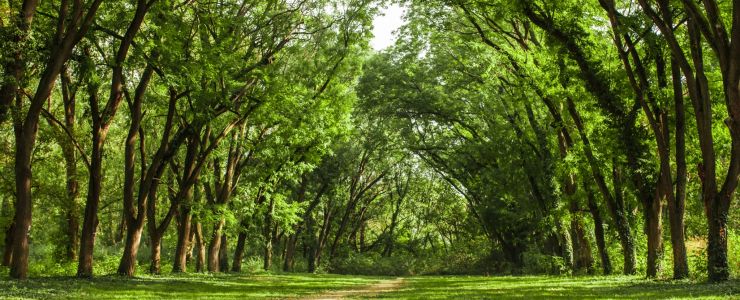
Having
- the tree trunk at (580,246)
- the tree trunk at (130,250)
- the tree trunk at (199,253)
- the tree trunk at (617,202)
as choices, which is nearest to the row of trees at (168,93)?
the tree trunk at (130,250)

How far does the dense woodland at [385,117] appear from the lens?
1797 cm

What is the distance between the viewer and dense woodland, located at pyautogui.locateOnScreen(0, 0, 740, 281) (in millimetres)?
17969

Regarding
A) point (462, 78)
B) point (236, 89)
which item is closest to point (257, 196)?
point (236, 89)

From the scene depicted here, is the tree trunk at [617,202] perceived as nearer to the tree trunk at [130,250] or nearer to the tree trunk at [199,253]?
the tree trunk at [130,250]

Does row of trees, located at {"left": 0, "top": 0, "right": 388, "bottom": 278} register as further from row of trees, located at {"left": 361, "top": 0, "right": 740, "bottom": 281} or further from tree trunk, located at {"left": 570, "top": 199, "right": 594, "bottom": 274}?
tree trunk, located at {"left": 570, "top": 199, "right": 594, "bottom": 274}

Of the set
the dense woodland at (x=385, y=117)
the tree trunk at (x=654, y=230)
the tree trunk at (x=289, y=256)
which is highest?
the dense woodland at (x=385, y=117)

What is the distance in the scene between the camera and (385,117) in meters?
45.2

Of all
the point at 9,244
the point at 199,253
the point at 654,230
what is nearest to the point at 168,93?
the point at 9,244

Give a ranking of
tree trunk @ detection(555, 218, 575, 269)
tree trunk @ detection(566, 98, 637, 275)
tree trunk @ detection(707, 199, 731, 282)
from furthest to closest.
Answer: tree trunk @ detection(555, 218, 575, 269) < tree trunk @ detection(566, 98, 637, 275) < tree trunk @ detection(707, 199, 731, 282)

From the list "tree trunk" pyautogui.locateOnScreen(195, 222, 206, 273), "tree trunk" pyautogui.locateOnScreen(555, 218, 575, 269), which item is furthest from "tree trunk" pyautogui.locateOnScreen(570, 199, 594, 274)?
"tree trunk" pyautogui.locateOnScreen(195, 222, 206, 273)

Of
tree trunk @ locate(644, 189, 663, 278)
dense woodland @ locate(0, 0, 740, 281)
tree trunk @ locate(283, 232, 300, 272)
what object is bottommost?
tree trunk @ locate(283, 232, 300, 272)

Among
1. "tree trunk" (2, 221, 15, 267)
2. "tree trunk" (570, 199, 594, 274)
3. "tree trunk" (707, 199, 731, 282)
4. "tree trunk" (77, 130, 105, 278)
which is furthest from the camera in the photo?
"tree trunk" (570, 199, 594, 274)

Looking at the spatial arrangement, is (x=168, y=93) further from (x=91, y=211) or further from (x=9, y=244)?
(x=9, y=244)

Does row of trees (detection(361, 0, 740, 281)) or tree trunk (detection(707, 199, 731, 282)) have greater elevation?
row of trees (detection(361, 0, 740, 281))
